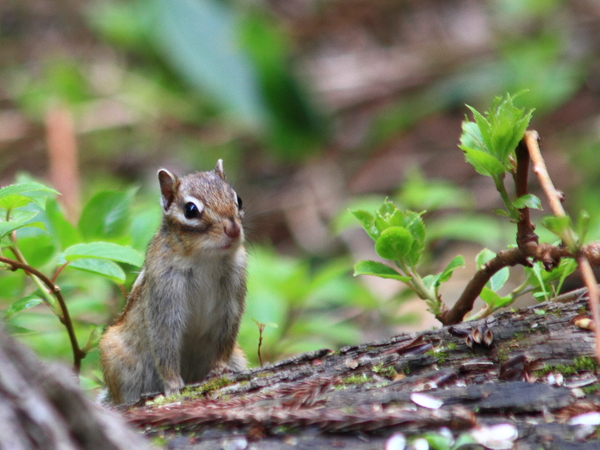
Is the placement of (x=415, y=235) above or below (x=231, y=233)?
below

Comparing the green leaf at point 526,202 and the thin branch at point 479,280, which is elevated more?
the green leaf at point 526,202

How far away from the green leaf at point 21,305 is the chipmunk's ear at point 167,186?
3.63ft

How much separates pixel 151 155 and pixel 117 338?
233 inches

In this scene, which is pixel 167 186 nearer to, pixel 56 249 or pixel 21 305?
pixel 56 249

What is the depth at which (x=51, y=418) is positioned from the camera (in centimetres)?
140

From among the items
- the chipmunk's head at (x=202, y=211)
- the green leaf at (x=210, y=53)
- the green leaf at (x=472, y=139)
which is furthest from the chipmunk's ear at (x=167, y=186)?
the green leaf at (x=210, y=53)

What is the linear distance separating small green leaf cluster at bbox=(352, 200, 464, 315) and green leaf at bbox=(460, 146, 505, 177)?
292mm

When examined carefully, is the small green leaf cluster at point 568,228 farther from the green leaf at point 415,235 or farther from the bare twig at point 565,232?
the green leaf at point 415,235

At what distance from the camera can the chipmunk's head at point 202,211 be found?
329 cm

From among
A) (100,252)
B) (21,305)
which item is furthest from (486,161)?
(21,305)

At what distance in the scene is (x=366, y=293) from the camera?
4125mm

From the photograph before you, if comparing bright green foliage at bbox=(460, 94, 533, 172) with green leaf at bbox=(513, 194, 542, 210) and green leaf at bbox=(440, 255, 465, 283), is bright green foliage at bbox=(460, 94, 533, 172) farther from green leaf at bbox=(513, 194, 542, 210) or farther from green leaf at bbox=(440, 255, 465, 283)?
green leaf at bbox=(440, 255, 465, 283)

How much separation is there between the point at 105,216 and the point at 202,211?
1.69ft

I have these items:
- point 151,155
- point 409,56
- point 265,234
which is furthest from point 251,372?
point 409,56
